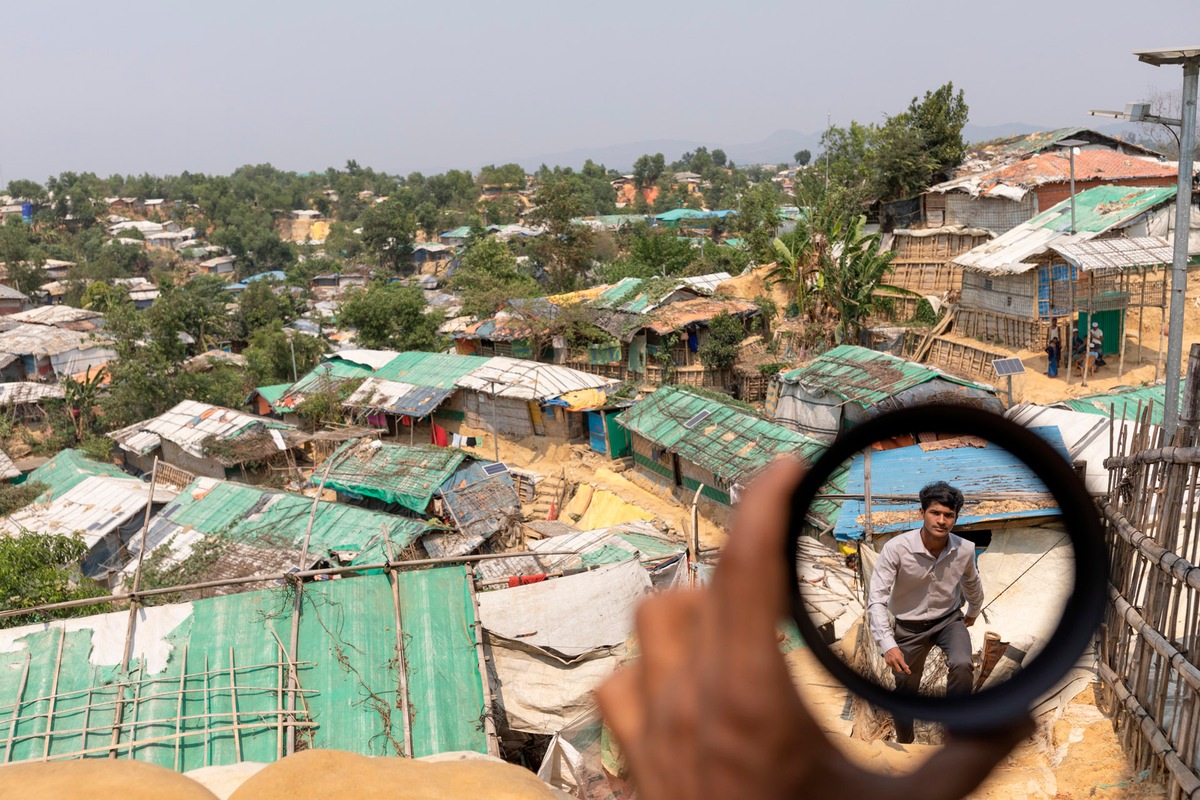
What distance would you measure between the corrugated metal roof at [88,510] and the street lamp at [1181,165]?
685 inches

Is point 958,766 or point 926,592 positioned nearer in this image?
point 958,766

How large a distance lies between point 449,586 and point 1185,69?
8414mm

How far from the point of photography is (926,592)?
2734mm

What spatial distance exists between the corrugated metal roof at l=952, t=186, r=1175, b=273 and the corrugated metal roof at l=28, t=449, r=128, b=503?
2159 centimetres

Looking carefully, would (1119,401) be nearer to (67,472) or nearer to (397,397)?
(397,397)

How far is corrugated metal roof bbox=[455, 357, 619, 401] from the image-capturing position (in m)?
20.1

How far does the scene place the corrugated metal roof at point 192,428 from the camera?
68.8 feet

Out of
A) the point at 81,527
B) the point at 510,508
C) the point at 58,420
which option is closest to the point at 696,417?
the point at 510,508

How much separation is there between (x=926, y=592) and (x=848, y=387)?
46.2 feet

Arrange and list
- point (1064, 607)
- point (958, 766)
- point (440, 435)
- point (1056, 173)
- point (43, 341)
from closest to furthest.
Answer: point (958, 766)
point (1064, 607)
point (1056, 173)
point (440, 435)
point (43, 341)

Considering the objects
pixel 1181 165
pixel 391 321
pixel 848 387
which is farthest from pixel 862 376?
pixel 391 321

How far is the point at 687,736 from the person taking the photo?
2.92 feet

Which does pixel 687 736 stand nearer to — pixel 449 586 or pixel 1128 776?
pixel 1128 776

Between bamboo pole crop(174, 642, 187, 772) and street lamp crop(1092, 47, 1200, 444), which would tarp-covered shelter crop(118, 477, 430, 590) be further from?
street lamp crop(1092, 47, 1200, 444)
